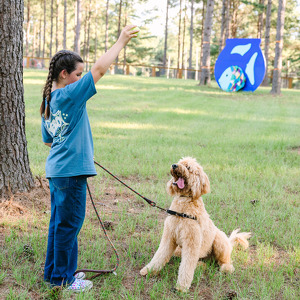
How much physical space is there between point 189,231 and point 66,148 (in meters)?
1.29

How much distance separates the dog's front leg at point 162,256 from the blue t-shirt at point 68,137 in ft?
3.28

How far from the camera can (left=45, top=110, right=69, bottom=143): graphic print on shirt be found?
268cm

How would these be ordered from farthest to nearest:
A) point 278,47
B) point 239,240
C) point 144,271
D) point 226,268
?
point 278,47, point 239,240, point 226,268, point 144,271

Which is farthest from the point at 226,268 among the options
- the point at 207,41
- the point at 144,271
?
the point at 207,41

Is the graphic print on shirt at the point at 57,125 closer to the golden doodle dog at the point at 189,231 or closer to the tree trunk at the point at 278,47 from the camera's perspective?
the golden doodle dog at the point at 189,231

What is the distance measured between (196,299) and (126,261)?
84 cm

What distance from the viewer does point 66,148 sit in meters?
2.69

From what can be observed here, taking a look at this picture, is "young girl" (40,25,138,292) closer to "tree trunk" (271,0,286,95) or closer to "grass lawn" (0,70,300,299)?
"grass lawn" (0,70,300,299)

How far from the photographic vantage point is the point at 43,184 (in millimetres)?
5055

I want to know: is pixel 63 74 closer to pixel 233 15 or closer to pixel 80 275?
pixel 80 275

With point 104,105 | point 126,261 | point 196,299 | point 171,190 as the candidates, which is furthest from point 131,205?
point 104,105

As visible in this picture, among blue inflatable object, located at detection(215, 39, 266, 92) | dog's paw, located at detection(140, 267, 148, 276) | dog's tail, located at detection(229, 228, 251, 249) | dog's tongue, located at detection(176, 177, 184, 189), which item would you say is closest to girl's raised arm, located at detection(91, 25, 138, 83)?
dog's tongue, located at detection(176, 177, 184, 189)

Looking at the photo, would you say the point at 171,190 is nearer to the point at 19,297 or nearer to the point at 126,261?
the point at 126,261

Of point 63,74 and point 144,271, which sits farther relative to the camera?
point 144,271
